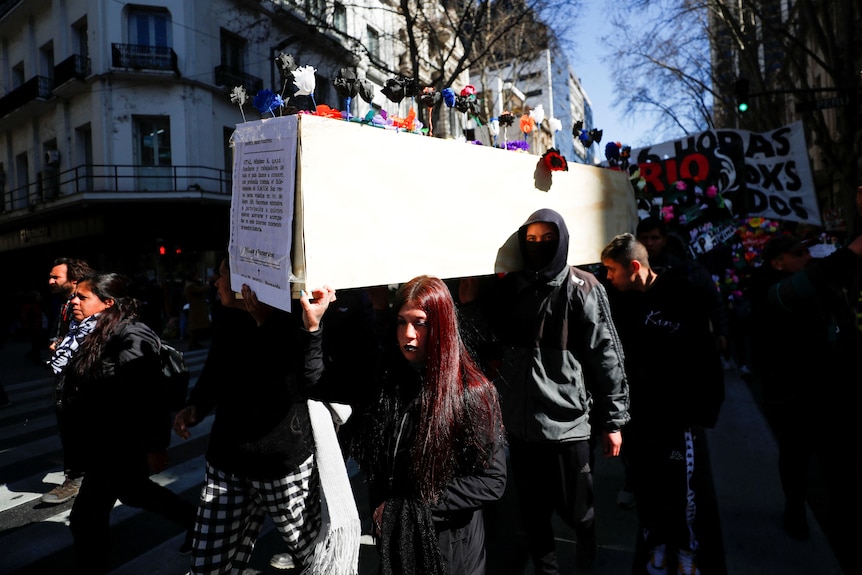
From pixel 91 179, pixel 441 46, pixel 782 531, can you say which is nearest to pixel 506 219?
pixel 782 531

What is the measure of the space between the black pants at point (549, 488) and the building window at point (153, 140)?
59.3ft

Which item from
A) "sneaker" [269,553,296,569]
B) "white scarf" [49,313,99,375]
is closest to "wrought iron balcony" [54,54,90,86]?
"white scarf" [49,313,99,375]

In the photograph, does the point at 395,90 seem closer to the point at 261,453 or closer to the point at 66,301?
the point at 261,453

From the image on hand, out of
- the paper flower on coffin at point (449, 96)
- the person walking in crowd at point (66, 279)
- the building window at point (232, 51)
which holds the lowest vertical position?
the person walking in crowd at point (66, 279)

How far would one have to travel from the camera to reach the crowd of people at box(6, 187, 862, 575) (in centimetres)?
199

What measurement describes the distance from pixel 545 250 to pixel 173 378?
2219 mm

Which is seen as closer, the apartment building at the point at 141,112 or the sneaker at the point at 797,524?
the sneaker at the point at 797,524

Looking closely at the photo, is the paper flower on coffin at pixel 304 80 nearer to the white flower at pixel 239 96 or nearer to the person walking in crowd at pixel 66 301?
the white flower at pixel 239 96

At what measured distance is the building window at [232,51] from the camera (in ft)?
61.4

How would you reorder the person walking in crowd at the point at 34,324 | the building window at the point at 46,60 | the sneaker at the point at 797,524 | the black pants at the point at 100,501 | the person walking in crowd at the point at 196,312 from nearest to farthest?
the black pants at the point at 100,501
the sneaker at the point at 797,524
the person walking in crowd at the point at 34,324
the person walking in crowd at the point at 196,312
the building window at the point at 46,60

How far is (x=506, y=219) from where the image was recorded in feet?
8.14

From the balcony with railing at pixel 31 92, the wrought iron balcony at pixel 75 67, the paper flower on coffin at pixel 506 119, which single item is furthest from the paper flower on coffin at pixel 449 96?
the balcony with railing at pixel 31 92

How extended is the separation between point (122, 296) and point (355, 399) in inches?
75.8

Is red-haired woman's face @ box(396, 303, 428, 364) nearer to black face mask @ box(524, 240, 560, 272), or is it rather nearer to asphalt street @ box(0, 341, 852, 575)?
black face mask @ box(524, 240, 560, 272)
